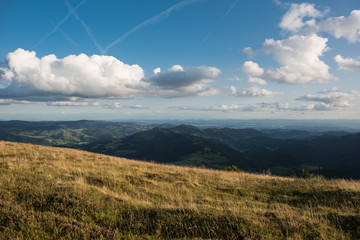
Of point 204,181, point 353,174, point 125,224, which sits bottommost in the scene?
point 353,174

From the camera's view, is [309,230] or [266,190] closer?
[309,230]

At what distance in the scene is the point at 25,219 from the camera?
6.03 m

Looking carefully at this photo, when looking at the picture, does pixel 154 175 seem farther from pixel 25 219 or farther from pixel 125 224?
pixel 25 219

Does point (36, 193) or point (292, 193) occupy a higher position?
point (36, 193)

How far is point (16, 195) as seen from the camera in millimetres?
7633

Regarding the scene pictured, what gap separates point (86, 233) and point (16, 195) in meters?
4.66

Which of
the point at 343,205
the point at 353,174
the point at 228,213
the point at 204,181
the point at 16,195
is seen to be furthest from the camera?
the point at 353,174

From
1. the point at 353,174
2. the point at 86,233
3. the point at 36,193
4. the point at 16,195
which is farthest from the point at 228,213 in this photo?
the point at 353,174

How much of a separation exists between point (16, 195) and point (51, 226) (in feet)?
11.2

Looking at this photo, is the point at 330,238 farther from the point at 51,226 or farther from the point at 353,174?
the point at 353,174

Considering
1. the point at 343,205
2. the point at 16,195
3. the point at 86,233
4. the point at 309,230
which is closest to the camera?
the point at 86,233

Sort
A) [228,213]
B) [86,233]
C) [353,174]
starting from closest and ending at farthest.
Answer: [86,233], [228,213], [353,174]

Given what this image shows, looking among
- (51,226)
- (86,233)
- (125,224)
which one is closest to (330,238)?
(125,224)

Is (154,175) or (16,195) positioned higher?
(16,195)
